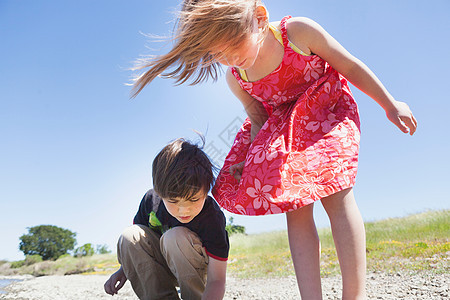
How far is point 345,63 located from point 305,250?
2.90 feet

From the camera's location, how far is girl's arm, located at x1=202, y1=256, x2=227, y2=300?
6.37 feet

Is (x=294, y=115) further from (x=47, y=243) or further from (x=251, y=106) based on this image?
(x=47, y=243)

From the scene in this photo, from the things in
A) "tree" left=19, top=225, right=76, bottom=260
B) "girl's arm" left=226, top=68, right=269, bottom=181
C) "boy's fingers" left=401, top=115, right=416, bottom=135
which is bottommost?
"tree" left=19, top=225, right=76, bottom=260

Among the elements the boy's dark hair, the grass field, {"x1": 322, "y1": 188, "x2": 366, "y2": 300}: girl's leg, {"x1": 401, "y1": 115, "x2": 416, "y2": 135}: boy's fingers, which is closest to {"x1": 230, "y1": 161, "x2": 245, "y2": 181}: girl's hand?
the boy's dark hair

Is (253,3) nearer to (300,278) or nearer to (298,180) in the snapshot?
(298,180)

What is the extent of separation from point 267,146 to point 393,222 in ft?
17.6

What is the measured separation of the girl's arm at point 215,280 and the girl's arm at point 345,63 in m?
1.19

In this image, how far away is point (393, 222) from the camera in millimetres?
6141

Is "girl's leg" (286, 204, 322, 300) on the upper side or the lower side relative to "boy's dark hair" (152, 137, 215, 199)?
lower

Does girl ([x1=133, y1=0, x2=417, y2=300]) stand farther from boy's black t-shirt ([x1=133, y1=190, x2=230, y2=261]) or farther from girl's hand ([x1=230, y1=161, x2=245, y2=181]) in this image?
boy's black t-shirt ([x1=133, y1=190, x2=230, y2=261])

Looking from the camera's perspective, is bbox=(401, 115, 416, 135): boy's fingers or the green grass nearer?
bbox=(401, 115, 416, 135): boy's fingers

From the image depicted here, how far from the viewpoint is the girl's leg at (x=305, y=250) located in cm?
152

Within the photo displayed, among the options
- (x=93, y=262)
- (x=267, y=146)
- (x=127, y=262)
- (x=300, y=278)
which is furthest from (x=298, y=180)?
(x=93, y=262)

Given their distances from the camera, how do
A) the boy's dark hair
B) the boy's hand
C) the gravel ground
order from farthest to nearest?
the gravel ground → the boy's hand → the boy's dark hair
